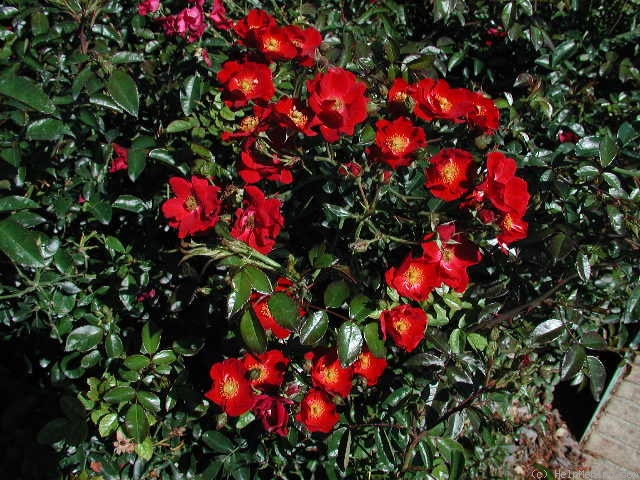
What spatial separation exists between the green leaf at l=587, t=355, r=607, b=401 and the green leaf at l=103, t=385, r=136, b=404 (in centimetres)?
118

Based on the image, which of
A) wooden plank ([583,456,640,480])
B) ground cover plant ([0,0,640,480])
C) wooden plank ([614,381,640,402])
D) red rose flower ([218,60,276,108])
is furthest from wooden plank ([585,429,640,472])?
red rose flower ([218,60,276,108])

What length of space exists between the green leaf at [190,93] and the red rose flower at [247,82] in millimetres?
104

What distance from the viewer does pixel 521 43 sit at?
6.82ft

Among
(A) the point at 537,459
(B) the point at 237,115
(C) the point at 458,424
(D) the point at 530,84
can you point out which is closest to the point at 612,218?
(D) the point at 530,84

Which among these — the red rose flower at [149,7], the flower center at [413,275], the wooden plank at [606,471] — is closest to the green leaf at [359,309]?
the flower center at [413,275]

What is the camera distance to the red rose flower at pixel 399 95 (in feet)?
4.01

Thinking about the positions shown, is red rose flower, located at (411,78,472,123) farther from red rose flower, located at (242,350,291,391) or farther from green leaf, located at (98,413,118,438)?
green leaf, located at (98,413,118,438)

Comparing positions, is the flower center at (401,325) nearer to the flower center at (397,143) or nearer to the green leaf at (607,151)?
the flower center at (397,143)

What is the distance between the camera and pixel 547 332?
127cm

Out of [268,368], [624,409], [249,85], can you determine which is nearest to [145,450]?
[268,368]

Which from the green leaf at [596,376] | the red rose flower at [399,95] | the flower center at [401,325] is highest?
the red rose flower at [399,95]

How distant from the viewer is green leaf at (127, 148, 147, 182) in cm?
130

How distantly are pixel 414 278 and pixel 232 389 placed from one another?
21.1 inches

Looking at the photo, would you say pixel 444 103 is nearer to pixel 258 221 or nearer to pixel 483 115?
pixel 483 115
